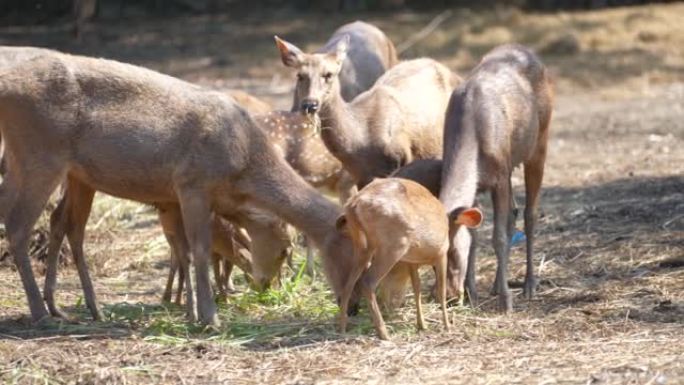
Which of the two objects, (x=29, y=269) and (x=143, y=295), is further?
(x=143, y=295)

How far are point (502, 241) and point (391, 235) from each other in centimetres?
145

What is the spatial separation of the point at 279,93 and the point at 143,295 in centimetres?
945

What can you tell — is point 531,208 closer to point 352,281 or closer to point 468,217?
point 468,217

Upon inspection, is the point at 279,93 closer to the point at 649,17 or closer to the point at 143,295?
the point at 649,17

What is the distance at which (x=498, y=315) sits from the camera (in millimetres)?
9695

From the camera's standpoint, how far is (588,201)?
13648mm

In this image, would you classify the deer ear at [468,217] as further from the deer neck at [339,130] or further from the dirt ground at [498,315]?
the deer neck at [339,130]

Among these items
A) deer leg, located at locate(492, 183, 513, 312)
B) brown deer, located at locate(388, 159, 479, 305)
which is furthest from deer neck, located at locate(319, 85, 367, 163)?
deer leg, located at locate(492, 183, 513, 312)

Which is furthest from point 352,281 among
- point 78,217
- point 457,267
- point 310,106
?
point 310,106

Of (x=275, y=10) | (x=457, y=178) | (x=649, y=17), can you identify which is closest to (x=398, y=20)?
(x=275, y=10)

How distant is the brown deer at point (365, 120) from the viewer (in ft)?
38.1

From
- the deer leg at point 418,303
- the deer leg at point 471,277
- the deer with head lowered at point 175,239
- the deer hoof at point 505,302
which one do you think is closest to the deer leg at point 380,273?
the deer leg at point 418,303

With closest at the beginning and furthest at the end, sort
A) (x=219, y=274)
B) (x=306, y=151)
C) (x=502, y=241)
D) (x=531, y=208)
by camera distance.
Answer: (x=502, y=241) < (x=219, y=274) < (x=531, y=208) < (x=306, y=151)

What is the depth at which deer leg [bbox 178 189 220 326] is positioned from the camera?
930cm
